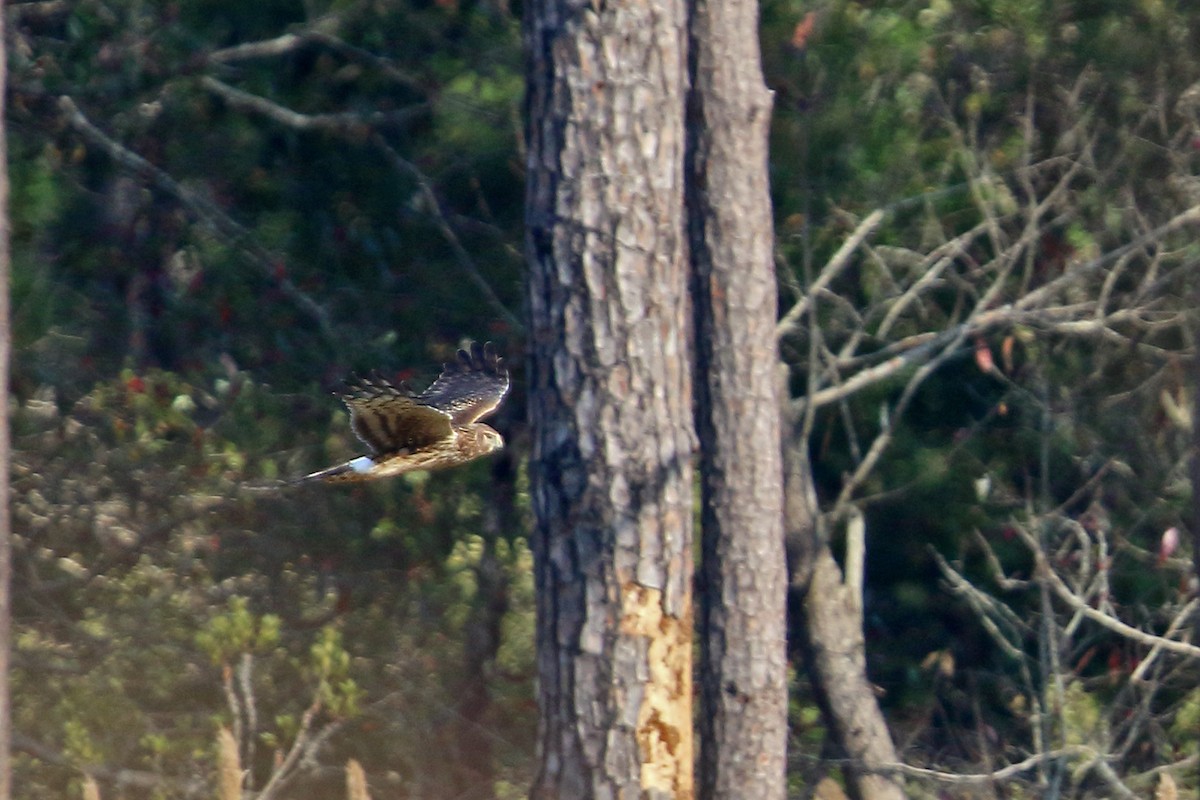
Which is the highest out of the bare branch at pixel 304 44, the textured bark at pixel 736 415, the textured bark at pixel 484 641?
the bare branch at pixel 304 44

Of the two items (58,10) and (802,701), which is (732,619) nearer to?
(802,701)

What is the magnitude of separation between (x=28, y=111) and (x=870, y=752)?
5316 mm

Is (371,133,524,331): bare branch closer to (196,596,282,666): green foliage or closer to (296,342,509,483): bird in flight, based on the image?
(196,596,282,666): green foliage

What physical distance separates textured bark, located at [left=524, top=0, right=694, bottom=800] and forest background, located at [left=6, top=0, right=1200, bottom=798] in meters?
2.91

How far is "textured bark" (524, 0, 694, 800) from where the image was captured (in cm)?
486

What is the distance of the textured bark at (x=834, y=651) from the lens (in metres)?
8.27

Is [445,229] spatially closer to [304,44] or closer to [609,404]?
[304,44]

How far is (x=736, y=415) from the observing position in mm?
6457

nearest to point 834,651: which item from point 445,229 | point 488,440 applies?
point 445,229

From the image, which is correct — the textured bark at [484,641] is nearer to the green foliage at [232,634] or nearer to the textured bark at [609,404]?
the green foliage at [232,634]

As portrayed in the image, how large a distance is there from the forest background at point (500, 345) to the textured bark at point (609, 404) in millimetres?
2906

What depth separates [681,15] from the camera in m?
5.06

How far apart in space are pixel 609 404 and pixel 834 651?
3.87m

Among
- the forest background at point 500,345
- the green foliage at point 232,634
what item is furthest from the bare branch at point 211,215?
the green foliage at point 232,634
